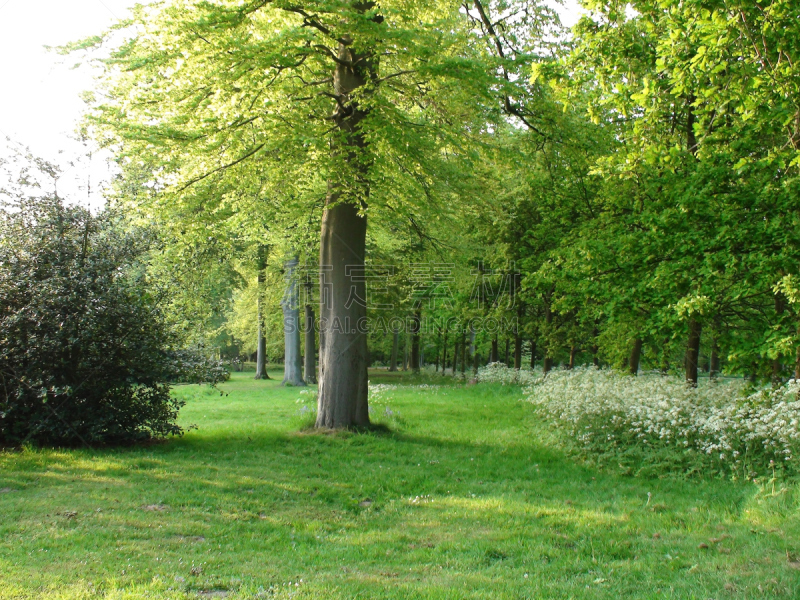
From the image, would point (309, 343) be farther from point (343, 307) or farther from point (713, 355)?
point (713, 355)

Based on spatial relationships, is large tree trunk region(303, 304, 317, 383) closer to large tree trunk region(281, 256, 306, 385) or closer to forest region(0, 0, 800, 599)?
large tree trunk region(281, 256, 306, 385)

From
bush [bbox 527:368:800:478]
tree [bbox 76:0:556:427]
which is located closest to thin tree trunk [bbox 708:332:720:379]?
bush [bbox 527:368:800:478]

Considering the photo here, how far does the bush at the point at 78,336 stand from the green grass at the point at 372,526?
28.7 inches

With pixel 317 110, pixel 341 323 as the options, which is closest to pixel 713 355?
pixel 341 323

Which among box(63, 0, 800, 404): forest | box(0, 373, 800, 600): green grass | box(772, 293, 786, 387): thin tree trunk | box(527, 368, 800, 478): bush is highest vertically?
box(63, 0, 800, 404): forest

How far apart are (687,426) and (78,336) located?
991cm

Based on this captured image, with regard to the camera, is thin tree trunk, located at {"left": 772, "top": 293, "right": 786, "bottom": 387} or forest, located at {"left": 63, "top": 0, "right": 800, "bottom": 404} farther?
thin tree trunk, located at {"left": 772, "top": 293, "right": 786, "bottom": 387}

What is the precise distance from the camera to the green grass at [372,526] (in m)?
4.46

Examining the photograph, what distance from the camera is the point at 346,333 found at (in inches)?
468

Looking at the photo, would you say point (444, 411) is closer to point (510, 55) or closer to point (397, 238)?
point (397, 238)

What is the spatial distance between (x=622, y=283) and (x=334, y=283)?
5.79 m

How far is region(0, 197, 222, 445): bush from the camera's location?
30.7 feet

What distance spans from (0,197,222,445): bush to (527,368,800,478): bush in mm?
7144

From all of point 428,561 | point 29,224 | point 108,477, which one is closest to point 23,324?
point 29,224
